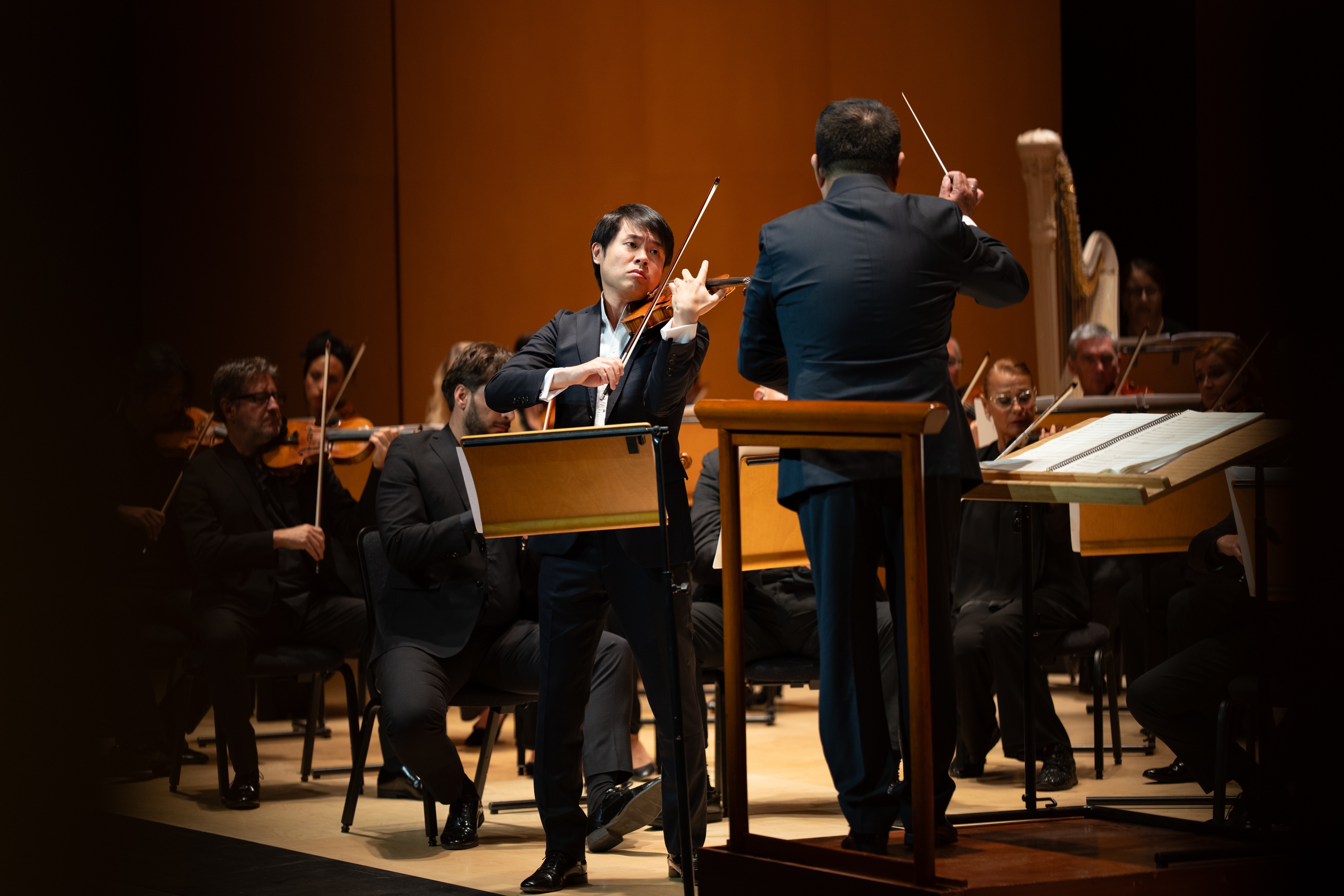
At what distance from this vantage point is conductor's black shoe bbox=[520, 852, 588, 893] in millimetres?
2721

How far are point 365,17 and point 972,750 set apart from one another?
4.62m

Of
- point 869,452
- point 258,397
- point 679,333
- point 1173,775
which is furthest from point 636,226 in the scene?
point 1173,775

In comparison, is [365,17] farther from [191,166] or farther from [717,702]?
[717,702]

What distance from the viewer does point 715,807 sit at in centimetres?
342

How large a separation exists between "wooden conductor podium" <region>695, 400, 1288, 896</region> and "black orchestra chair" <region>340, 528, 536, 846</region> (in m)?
1.12

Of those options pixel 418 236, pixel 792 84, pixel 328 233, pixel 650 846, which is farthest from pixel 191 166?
pixel 650 846

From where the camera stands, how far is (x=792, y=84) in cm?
631

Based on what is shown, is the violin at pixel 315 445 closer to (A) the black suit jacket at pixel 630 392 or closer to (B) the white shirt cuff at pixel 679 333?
(A) the black suit jacket at pixel 630 392

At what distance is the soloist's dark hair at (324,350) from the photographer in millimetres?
5062

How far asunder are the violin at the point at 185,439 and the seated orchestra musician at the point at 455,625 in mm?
1384

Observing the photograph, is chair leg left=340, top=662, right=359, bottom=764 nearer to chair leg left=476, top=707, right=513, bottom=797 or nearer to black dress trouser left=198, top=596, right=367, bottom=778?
black dress trouser left=198, top=596, right=367, bottom=778

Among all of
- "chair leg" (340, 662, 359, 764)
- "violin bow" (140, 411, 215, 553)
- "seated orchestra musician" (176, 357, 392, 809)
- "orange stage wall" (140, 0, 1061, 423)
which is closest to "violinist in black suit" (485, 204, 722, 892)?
"chair leg" (340, 662, 359, 764)

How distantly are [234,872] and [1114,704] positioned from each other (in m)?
2.46

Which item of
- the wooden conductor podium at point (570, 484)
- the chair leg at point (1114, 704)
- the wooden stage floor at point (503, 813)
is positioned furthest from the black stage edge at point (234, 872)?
the chair leg at point (1114, 704)
